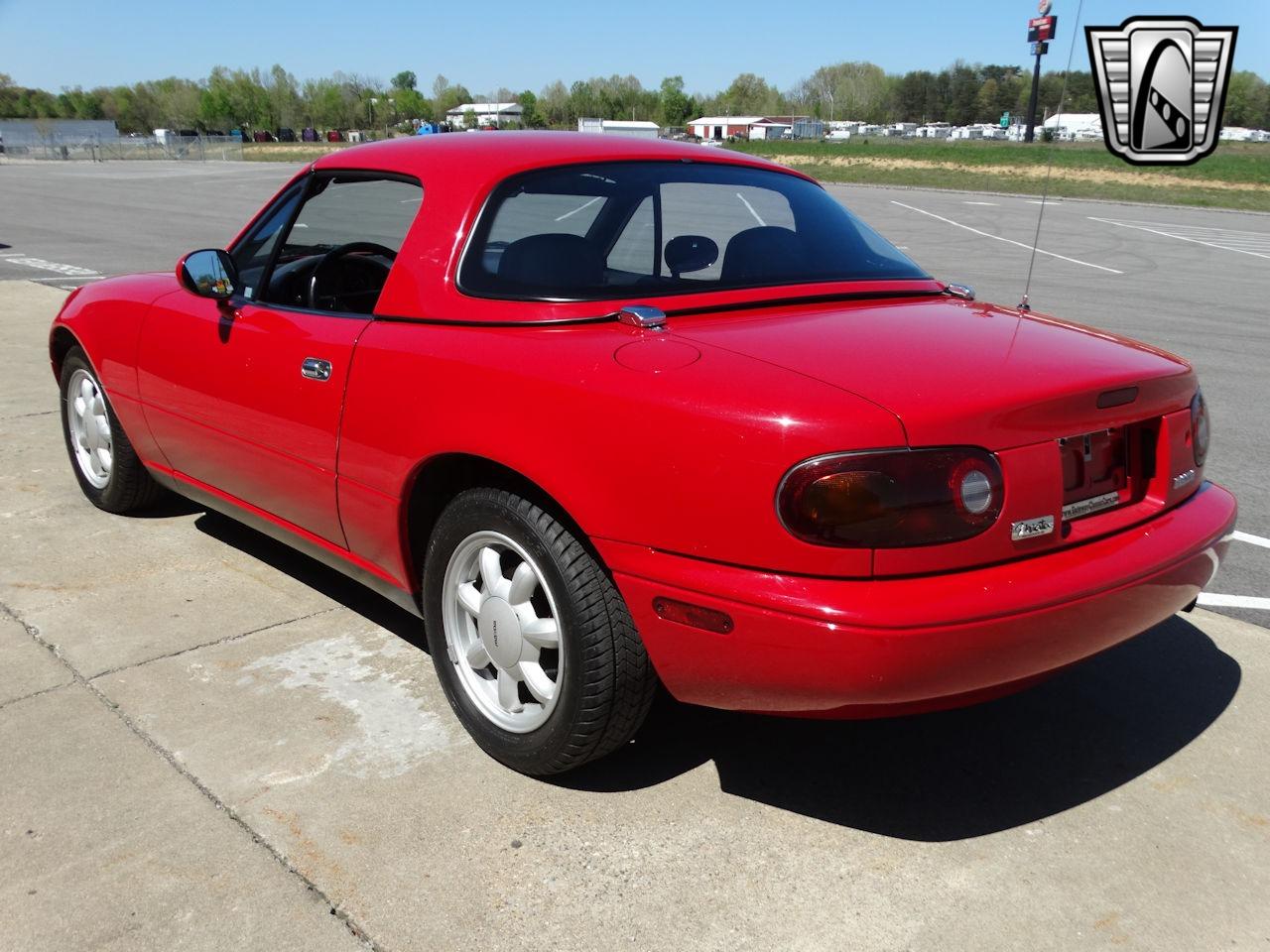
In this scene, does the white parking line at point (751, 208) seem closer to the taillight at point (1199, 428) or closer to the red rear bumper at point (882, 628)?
the taillight at point (1199, 428)

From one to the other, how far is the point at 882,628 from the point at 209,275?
2.53 m

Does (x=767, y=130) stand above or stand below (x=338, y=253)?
below

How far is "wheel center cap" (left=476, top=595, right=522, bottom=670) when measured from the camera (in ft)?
9.31

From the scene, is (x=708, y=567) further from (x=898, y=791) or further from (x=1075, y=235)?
(x=1075, y=235)

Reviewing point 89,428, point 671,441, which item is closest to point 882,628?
point 671,441

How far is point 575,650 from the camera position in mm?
2611

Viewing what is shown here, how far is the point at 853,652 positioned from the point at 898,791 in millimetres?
818

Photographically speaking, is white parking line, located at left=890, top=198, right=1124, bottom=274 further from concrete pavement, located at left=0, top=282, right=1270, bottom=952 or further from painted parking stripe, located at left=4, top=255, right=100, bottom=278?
painted parking stripe, located at left=4, top=255, right=100, bottom=278

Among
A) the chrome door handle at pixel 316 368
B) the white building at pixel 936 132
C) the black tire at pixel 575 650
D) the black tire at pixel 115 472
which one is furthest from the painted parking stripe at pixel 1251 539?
the white building at pixel 936 132

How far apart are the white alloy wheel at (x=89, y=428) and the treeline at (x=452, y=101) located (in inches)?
4490

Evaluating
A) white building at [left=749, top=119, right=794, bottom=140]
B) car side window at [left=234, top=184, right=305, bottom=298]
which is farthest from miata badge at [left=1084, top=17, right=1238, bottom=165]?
white building at [left=749, top=119, right=794, bottom=140]

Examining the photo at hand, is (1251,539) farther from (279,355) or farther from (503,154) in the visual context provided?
(279,355)

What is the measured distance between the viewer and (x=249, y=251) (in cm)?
401

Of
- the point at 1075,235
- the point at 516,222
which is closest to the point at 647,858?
the point at 516,222
